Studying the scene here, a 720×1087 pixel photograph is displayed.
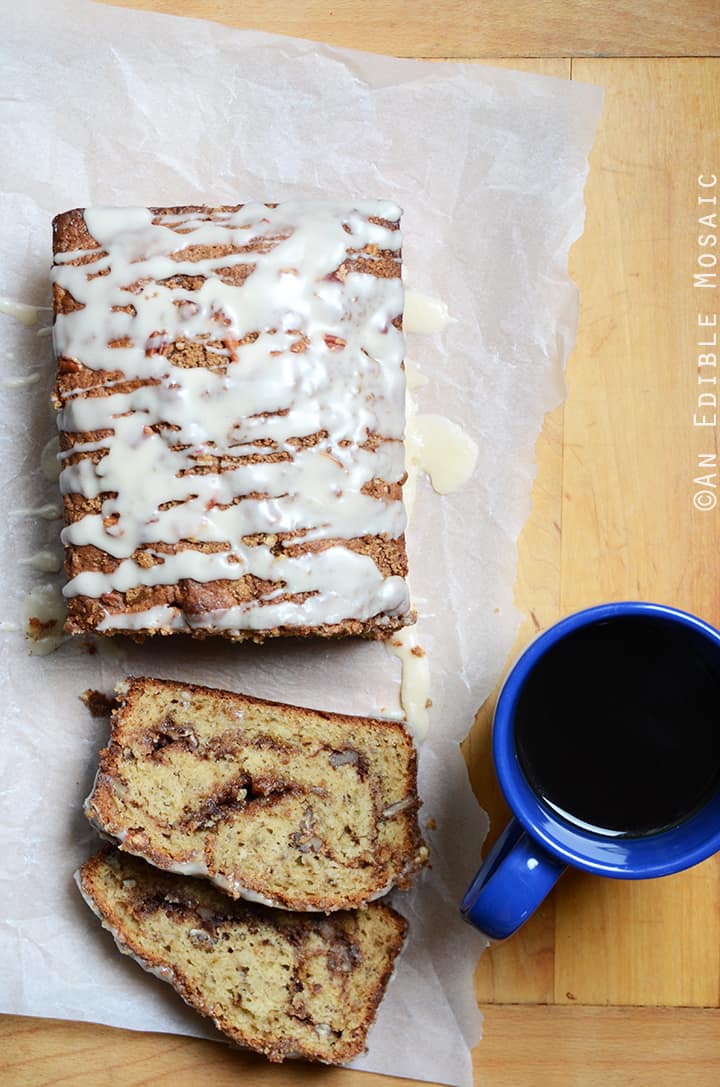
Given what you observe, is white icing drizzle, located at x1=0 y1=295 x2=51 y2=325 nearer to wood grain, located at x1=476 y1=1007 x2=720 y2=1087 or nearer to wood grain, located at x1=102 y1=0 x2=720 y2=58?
wood grain, located at x1=102 y1=0 x2=720 y2=58

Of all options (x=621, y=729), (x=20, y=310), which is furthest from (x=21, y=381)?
(x=621, y=729)

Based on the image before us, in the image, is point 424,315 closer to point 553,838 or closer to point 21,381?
point 21,381

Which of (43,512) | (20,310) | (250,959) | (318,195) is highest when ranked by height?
(318,195)

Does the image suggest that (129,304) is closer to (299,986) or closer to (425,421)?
(425,421)

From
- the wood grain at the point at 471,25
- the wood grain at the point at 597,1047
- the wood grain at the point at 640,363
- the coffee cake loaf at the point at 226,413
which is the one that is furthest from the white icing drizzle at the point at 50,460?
the wood grain at the point at 597,1047

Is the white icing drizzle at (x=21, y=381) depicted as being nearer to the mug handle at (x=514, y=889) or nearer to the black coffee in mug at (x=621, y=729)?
the black coffee in mug at (x=621, y=729)

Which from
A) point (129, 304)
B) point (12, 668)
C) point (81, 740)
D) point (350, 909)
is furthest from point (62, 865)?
point (129, 304)

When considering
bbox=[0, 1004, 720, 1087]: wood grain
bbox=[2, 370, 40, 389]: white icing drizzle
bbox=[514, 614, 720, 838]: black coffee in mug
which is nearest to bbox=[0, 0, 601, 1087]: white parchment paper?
bbox=[2, 370, 40, 389]: white icing drizzle

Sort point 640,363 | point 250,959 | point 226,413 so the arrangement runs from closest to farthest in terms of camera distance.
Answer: point 226,413 → point 250,959 → point 640,363
